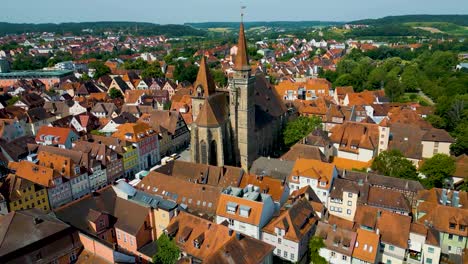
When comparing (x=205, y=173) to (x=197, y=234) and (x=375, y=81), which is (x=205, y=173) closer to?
(x=197, y=234)

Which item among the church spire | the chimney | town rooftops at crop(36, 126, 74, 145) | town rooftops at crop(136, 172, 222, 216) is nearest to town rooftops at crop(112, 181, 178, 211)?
town rooftops at crop(136, 172, 222, 216)

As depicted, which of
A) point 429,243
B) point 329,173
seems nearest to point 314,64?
point 329,173

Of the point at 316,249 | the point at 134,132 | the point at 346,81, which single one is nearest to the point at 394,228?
the point at 316,249

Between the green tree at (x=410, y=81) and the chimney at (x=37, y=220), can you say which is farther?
the green tree at (x=410, y=81)

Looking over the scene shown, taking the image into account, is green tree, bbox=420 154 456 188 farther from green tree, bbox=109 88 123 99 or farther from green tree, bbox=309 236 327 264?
green tree, bbox=109 88 123 99

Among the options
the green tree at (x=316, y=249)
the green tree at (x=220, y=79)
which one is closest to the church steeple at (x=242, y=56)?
the green tree at (x=316, y=249)

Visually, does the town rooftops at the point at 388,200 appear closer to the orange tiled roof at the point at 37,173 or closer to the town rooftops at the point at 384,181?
the town rooftops at the point at 384,181
